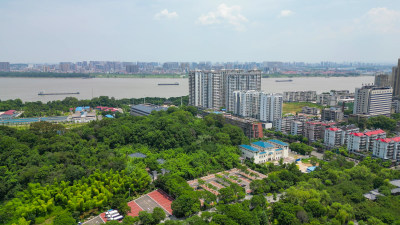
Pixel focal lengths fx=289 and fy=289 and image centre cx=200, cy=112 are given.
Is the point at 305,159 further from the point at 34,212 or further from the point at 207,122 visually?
the point at 34,212

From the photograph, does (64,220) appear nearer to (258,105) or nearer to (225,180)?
(225,180)

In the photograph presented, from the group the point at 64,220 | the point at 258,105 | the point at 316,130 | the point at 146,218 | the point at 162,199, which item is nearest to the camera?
the point at 64,220

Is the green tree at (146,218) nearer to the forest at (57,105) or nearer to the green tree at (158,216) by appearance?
the green tree at (158,216)

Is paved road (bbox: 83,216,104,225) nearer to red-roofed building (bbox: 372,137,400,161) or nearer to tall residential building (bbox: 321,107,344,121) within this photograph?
red-roofed building (bbox: 372,137,400,161)

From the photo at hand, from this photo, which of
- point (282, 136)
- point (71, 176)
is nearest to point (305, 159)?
point (282, 136)

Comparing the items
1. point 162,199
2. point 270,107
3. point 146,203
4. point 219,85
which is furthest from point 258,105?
point 146,203
